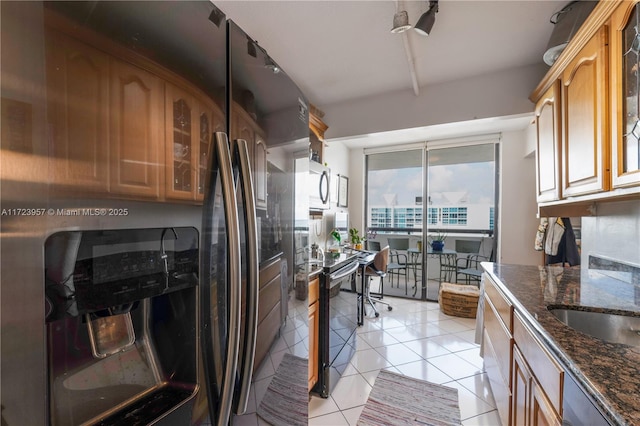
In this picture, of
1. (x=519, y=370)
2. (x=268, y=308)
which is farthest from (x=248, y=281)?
(x=519, y=370)

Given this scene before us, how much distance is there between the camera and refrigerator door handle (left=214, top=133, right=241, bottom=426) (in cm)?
68

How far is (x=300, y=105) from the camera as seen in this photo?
1227 mm

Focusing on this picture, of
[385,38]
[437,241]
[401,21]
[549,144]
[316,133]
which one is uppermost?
[385,38]

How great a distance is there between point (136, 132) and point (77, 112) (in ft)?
0.31

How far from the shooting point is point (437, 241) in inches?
169

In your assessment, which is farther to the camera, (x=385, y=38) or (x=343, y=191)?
(x=343, y=191)

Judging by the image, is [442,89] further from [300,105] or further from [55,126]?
[55,126]

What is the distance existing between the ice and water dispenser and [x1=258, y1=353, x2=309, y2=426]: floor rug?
35cm

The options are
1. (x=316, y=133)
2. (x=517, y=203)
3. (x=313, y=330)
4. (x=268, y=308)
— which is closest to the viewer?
(x=268, y=308)

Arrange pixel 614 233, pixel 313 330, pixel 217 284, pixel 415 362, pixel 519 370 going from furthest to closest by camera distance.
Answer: pixel 415 362 → pixel 313 330 → pixel 614 233 → pixel 519 370 → pixel 217 284

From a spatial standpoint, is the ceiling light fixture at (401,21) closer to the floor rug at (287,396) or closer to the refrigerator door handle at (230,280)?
the refrigerator door handle at (230,280)

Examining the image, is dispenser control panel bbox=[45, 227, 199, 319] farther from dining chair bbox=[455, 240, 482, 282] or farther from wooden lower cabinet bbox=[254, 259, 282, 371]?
dining chair bbox=[455, 240, 482, 282]

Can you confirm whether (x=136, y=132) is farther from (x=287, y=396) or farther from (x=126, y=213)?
(x=287, y=396)

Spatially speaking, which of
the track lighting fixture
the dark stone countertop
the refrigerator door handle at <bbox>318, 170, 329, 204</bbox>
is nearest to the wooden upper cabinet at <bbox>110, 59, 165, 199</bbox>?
the track lighting fixture
